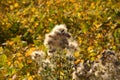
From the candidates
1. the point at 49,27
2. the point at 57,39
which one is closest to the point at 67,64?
the point at 57,39

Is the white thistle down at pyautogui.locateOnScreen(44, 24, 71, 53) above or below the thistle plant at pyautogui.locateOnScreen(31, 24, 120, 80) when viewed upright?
above

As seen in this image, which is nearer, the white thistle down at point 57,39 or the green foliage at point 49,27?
the white thistle down at point 57,39

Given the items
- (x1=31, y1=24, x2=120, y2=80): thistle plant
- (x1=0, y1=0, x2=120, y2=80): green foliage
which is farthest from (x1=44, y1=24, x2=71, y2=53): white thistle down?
(x1=0, y1=0, x2=120, y2=80): green foliage

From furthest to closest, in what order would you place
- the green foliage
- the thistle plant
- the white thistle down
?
1. the green foliage
2. the white thistle down
3. the thistle plant

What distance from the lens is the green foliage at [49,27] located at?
25.3 feet

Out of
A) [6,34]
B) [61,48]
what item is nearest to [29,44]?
[6,34]

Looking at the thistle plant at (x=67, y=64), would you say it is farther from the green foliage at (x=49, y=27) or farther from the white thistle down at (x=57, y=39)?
the green foliage at (x=49, y=27)

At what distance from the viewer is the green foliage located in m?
7.70

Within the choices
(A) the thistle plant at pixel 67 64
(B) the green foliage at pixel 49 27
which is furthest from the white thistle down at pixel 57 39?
(B) the green foliage at pixel 49 27

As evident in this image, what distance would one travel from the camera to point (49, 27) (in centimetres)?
972

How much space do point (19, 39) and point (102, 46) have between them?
1.86 metres

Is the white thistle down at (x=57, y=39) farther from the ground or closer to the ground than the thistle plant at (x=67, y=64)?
farther from the ground

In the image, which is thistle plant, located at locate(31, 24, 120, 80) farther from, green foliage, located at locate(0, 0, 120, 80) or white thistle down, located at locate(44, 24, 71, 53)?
green foliage, located at locate(0, 0, 120, 80)

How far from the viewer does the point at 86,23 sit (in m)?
9.52
